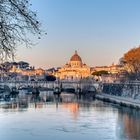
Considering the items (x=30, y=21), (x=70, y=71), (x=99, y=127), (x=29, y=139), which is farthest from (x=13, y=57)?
(x=70, y=71)

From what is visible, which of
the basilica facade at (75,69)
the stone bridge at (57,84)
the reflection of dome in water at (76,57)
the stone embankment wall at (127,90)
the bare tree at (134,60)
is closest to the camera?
the stone embankment wall at (127,90)

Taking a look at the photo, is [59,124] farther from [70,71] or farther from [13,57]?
[70,71]

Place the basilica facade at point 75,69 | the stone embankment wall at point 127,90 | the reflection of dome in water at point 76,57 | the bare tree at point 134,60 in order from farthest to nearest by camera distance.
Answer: the reflection of dome in water at point 76,57 → the basilica facade at point 75,69 → the bare tree at point 134,60 → the stone embankment wall at point 127,90

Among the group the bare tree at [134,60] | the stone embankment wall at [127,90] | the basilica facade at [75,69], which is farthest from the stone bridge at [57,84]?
the basilica facade at [75,69]

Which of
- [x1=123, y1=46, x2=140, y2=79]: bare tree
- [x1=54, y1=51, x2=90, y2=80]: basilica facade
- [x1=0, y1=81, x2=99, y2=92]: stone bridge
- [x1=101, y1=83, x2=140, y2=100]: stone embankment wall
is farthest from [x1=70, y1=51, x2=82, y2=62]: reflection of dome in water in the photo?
[x1=123, y1=46, x2=140, y2=79]: bare tree

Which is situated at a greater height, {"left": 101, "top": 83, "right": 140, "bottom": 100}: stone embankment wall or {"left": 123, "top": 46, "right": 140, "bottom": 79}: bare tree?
{"left": 123, "top": 46, "right": 140, "bottom": 79}: bare tree

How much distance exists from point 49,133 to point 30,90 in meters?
69.2

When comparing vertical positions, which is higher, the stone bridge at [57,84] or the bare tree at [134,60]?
the bare tree at [134,60]

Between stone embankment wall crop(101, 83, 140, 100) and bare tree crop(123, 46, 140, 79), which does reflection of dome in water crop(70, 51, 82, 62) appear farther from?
bare tree crop(123, 46, 140, 79)

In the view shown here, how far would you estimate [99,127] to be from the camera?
27234 mm

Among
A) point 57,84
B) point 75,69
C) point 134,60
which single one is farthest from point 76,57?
point 134,60

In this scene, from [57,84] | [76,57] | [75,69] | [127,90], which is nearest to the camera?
[127,90]

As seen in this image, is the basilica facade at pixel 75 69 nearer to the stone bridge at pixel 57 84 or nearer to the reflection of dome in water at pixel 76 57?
the reflection of dome in water at pixel 76 57

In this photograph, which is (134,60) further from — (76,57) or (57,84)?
(76,57)
